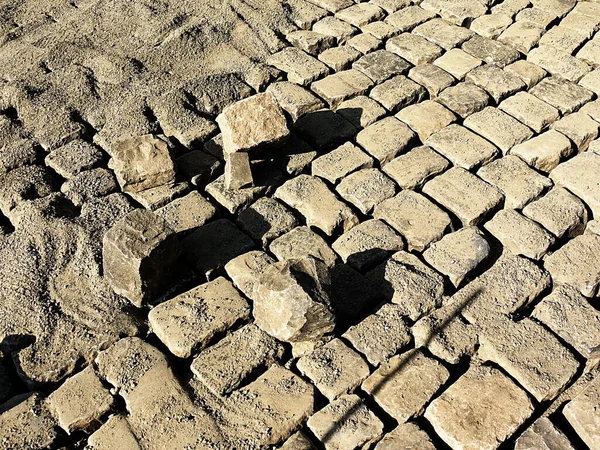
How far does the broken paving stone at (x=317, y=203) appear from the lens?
13.3 ft

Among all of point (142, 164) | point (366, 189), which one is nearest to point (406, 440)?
point (366, 189)

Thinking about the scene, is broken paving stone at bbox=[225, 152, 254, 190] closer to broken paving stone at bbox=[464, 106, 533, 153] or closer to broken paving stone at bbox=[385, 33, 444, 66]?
broken paving stone at bbox=[464, 106, 533, 153]

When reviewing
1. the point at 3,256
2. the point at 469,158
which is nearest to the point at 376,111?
the point at 469,158

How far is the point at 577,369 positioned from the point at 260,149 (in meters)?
2.27

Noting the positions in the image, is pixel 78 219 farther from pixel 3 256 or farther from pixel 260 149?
pixel 260 149

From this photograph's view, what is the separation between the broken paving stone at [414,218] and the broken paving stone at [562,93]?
1466 mm

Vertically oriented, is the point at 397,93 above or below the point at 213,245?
above

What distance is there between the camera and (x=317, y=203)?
414 centimetres

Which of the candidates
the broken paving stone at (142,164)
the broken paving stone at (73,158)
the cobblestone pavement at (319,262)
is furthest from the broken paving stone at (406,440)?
the broken paving stone at (73,158)

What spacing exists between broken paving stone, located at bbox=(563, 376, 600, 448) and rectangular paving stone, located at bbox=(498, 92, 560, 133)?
6.91 feet

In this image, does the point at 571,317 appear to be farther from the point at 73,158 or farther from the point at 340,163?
the point at 73,158

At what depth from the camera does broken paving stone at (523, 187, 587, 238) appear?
13.2ft

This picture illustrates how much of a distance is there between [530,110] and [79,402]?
356cm

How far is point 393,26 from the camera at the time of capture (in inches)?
224
